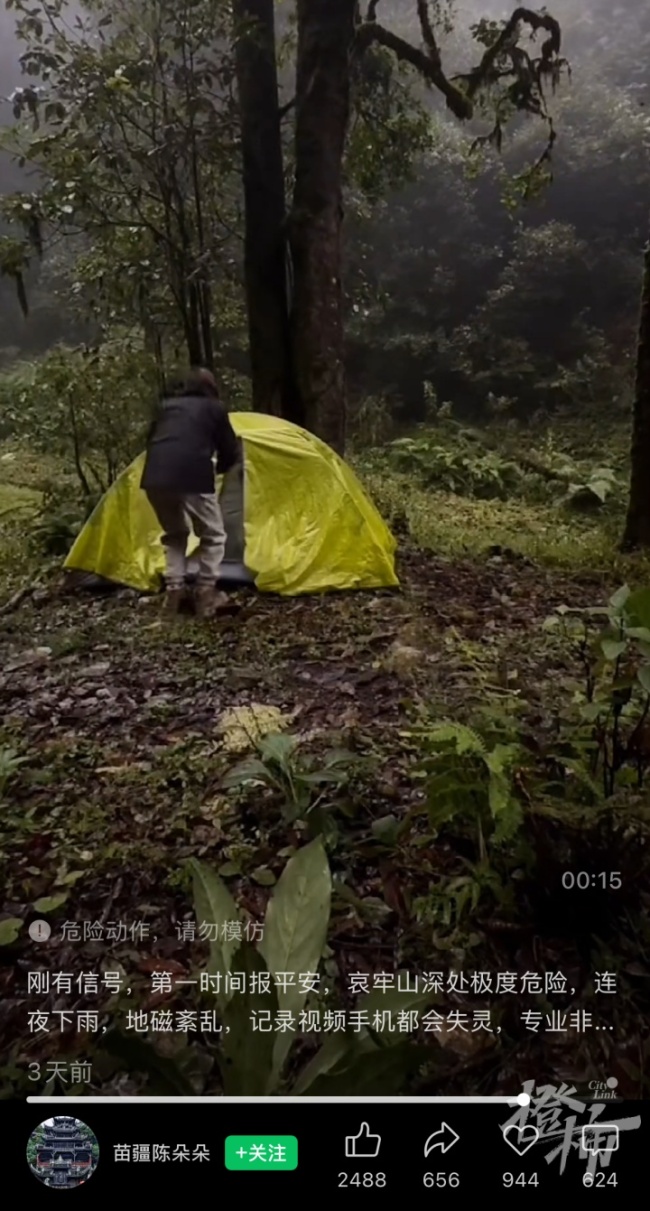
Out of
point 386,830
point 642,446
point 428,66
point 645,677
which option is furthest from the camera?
point 428,66

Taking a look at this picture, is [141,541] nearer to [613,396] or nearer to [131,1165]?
[131,1165]

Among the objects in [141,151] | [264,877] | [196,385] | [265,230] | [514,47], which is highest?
[514,47]

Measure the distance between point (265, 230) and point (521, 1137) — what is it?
354 centimetres

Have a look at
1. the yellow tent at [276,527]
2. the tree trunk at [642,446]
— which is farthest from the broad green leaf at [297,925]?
the tree trunk at [642,446]

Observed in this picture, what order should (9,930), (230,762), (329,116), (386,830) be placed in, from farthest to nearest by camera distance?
(329,116) < (230,762) < (386,830) < (9,930)

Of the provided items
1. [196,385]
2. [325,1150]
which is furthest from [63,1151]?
[196,385]

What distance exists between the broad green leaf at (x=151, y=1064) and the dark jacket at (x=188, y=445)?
208 cm

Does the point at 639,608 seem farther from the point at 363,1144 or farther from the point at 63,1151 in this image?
the point at 63,1151

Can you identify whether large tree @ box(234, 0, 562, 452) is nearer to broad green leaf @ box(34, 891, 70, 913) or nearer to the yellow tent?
the yellow tent

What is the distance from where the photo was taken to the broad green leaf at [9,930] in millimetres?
951

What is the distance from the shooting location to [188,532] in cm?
276

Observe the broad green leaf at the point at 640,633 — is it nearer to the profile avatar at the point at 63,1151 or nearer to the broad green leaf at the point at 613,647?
the broad green leaf at the point at 613,647

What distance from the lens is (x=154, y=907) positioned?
979 millimetres

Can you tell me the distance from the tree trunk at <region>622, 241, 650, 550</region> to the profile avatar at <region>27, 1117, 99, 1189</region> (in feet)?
7.70
